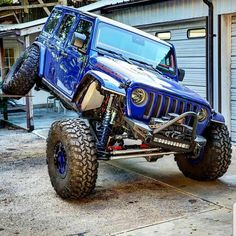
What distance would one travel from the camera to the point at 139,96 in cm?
579

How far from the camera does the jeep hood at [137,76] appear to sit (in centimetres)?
589

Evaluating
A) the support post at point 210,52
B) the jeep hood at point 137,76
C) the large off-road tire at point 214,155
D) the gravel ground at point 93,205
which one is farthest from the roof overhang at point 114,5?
the large off-road tire at point 214,155

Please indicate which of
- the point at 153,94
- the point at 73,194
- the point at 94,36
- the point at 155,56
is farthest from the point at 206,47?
the point at 73,194

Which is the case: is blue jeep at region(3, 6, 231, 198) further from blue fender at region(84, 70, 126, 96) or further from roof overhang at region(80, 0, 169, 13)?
roof overhang at region(80, 0, 169, 13)

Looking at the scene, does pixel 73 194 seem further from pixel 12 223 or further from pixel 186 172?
pixel 186 172

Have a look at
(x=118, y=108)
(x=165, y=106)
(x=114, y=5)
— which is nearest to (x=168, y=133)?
(x=165, y=106)

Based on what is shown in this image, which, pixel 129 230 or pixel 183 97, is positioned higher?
pixel 183 97

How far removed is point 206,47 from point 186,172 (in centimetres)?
356

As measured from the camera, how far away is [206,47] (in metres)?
9.58

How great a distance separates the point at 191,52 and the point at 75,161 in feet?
18.8

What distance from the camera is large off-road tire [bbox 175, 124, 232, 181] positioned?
6.46 metres

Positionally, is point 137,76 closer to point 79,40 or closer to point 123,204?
point 79,40

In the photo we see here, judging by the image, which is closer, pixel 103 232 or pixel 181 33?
pixel 103 232

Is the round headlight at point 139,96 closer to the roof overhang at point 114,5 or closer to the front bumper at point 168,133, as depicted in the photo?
the front bumper at point 168,133
